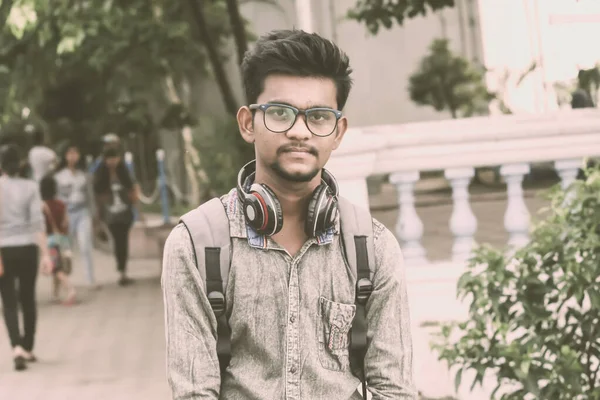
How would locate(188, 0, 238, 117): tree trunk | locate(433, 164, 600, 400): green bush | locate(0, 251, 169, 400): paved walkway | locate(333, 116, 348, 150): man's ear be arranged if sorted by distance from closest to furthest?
locate(333, 116, 348, 150): man's ear, locate(433, 164, 600, 400): green bush, locate(0, 251, 169, 400): paved walkway, locate(188, 0, 238, 117): tree trunk

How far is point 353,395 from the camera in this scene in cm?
273

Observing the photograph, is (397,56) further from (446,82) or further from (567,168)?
(567,168)

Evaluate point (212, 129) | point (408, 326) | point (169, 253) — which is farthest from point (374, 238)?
point (212, 129)

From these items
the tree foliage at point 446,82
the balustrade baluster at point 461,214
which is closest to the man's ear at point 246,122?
the balustrade baluster at point 461,214

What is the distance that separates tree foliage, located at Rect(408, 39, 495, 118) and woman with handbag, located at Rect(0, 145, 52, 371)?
10195mm

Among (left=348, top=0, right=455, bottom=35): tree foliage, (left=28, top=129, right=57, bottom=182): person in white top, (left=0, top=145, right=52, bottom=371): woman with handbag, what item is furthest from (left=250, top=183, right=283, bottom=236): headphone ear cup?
(left=28, top=129, right=57, bottom=182): person in white top

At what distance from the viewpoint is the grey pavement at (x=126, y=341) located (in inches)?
257

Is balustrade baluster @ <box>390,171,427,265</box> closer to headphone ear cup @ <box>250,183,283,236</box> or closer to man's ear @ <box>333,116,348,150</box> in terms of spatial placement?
man's ear @ <box>333,116,348,150</box>

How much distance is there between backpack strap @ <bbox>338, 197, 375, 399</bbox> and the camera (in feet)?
8.69

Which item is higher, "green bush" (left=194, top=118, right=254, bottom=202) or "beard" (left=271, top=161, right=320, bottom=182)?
"green bush" (left=194, top=118, right=254, bottom=202)

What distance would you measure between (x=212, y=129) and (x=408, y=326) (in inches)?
444

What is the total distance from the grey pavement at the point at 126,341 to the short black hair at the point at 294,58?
3800 millimetres

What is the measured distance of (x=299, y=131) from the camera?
102 inches

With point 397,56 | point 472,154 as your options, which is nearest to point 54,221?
point 472,154
